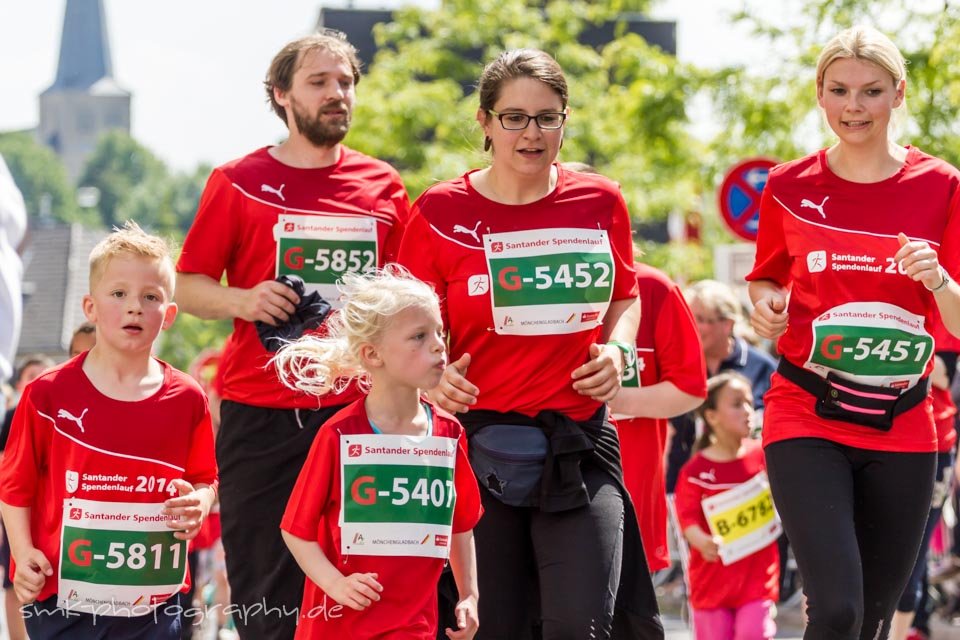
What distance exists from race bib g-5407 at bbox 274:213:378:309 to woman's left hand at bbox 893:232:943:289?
211 centimetres

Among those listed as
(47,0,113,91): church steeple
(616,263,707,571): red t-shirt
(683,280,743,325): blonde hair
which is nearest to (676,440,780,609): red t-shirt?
(683,280,743,325): blonde hair

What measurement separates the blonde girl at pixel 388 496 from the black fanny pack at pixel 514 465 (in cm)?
19

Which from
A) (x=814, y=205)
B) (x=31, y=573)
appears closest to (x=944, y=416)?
(x=814, y=205)

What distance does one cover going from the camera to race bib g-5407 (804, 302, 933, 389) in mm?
5762

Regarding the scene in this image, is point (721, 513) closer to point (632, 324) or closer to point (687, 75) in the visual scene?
point (632, 324)

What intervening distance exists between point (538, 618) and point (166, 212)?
120733mm

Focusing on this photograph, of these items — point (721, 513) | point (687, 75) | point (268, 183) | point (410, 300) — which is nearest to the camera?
point (410, 300)

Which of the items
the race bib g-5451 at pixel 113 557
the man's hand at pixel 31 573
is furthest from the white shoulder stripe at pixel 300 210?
the man's hand at pixel 31 573

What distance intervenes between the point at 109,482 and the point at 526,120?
1820mm

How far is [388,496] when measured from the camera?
5.25m

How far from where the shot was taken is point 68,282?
8494 cm

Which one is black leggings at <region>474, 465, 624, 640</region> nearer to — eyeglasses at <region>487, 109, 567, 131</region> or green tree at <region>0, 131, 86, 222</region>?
eyeglasses at <region>487, 109, 567, 131</region>

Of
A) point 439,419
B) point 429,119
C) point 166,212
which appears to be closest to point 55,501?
point 439,419

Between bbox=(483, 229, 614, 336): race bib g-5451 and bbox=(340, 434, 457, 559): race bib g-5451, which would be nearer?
bbox=(340, 434, 457, 559): race bib g-5451
